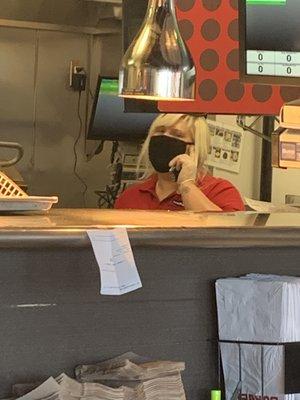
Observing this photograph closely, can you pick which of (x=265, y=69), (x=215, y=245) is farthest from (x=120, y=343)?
(x=265, y=69)

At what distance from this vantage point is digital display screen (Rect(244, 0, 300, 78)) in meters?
2.25

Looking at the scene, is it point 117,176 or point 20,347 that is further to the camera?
point 117,176

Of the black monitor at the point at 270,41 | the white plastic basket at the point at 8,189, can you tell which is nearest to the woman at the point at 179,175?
the black monitor at the point at 270,41

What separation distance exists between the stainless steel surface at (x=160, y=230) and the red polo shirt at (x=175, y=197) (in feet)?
4.37

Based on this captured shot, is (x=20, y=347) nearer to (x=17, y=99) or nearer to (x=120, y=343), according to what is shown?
(x=120, y=343)

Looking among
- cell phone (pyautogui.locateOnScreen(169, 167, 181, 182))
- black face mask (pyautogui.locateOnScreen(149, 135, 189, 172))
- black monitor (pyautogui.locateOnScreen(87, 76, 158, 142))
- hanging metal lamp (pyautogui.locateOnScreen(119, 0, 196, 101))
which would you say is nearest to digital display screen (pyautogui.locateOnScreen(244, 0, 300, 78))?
hanging metal lamp (pyautogui.locateOnScreen(119, 0, 196, 101))

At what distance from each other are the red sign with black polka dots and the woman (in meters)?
0.20

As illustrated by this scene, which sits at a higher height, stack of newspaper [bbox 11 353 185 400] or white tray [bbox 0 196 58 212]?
white tray [bbox 0 196 58 212]

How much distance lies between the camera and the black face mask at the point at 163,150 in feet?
9.85

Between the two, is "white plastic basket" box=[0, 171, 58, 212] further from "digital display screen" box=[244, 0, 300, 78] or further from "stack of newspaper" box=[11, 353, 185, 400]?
"digital display screen" box=[244, 0, 300, 78]

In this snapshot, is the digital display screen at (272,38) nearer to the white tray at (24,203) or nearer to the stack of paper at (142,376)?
the white tray at (24,203)

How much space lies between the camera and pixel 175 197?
3307 millimetres

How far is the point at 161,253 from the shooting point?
1720mm

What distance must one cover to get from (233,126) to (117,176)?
1.15 metres
